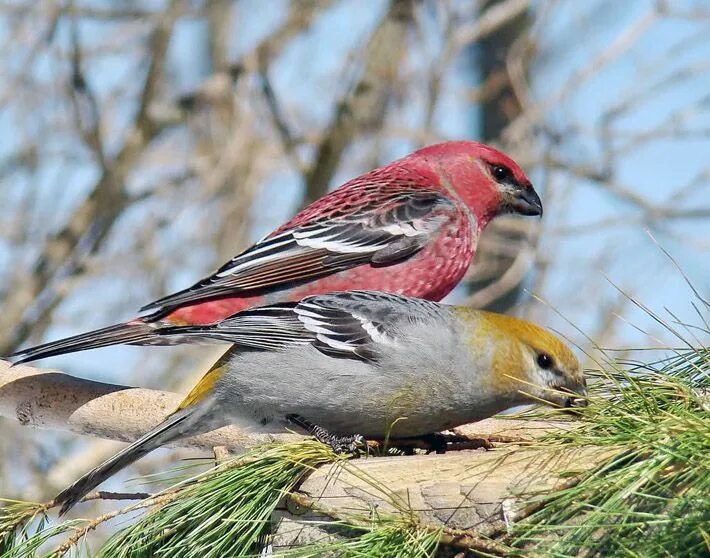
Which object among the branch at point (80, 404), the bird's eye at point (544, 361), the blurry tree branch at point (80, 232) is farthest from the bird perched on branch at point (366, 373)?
the blurry tree branch at point (80, 232)

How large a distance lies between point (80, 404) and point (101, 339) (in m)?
0.32

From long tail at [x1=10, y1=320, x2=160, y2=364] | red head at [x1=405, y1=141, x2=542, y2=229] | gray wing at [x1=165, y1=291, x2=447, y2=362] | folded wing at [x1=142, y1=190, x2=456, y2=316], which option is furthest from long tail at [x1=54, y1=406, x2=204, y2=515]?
red head at [x1=405, y1=141, x2=542, y2=229]

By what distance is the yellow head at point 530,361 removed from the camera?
12.2 ft

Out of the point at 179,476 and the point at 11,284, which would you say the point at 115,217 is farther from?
the point at 179,476

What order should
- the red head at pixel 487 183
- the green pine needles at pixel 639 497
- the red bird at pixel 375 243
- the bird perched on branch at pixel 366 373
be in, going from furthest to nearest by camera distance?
the red head at pixel 487 183, the red bird at pixel 375 243, the bird perched on branch at pixel 366 373, the green pine needles at pixel 639 497

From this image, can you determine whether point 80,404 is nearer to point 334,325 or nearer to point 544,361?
point 334,325

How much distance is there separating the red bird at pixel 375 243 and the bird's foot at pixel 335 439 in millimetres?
1026

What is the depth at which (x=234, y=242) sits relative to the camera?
930 cm

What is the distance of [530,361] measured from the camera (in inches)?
149

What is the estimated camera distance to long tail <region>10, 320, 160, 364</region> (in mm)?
4199

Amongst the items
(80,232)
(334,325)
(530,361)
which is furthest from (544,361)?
(80,232)

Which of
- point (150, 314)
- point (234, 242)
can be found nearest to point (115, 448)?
point (234, 242)

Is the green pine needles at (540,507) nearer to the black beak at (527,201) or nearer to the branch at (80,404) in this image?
the branch at (80,404)

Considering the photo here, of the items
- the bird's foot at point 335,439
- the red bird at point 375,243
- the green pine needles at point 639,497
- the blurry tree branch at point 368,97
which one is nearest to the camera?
the green pine needles at point 639,497
